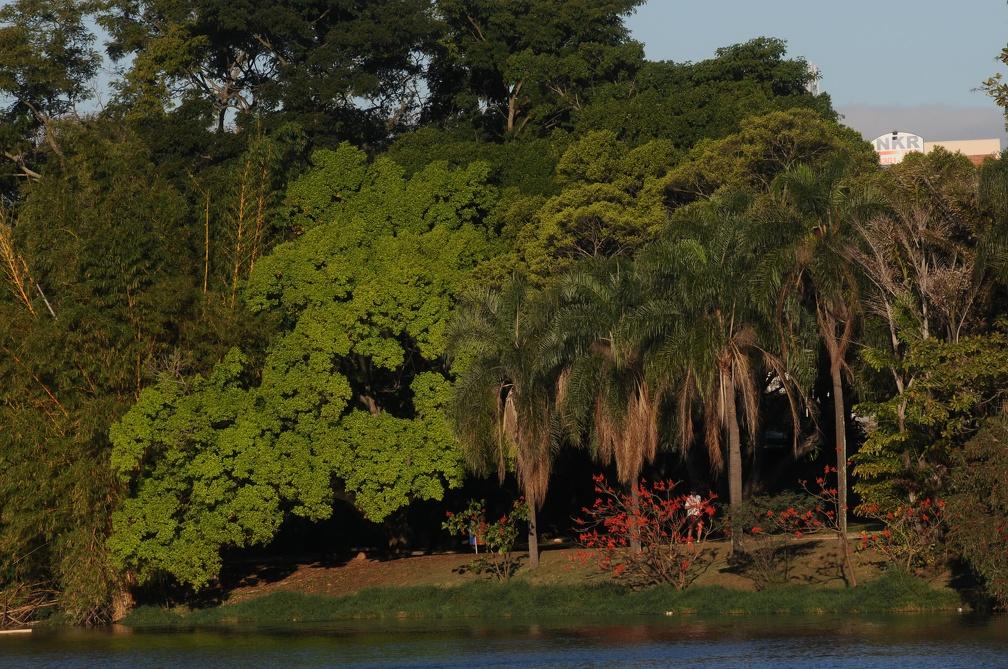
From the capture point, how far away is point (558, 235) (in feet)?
160

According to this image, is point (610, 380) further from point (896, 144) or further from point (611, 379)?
point (896, 144)

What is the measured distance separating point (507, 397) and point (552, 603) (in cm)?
602

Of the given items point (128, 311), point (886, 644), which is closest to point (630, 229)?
point (128, 311)

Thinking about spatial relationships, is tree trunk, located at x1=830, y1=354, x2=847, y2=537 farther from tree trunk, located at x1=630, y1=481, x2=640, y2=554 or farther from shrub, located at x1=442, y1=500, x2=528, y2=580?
shrub, located at x1=442, y1=500, x2=528, y2=580

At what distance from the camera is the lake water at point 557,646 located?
29.6 m

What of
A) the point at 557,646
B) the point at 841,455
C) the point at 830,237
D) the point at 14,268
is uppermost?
the point at 14,268

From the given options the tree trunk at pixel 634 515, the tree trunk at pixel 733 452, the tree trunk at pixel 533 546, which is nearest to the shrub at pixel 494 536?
the tree trunk at pixel 533 546

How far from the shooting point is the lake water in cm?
2962

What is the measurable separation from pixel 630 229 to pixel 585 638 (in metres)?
18.0

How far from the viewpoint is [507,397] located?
43281mm

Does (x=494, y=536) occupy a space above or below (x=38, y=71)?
below

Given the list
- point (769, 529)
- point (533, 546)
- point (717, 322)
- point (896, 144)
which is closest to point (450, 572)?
point (533, 546)

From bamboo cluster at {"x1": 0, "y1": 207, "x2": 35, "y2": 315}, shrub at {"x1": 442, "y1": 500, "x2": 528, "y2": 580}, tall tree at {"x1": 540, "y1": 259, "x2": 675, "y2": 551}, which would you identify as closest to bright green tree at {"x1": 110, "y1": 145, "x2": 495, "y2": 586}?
shrub at {"x1": 442, "y1": 500, "x2": 528, "y2": 580}

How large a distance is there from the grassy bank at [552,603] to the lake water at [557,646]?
1.17 meters
